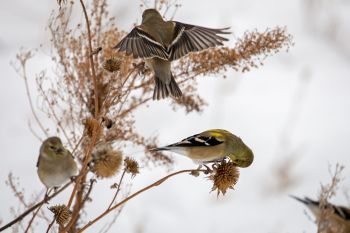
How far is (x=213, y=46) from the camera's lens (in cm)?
176

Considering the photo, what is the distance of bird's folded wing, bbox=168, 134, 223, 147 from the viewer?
171cm

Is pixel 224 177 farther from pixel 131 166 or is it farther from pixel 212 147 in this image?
pixel 212 147

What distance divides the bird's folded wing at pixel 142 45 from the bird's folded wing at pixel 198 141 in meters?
0.29

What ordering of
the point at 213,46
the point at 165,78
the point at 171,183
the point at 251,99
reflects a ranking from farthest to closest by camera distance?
the point at 251,99 < the point at 171,183 < the point at 165,78 < the point at 213,46

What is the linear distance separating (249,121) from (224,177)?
3143 millimetres

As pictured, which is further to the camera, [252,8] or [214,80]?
[252,8]

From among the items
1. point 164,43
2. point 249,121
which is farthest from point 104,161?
point 249,121

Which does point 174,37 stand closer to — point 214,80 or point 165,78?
point 165,78

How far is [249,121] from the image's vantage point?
4512 mm

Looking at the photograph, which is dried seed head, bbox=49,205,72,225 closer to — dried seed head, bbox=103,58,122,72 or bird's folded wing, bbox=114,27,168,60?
dried seed head, bbox=103,58,122,72

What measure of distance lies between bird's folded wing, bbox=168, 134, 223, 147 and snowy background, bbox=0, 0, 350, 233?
143 cm

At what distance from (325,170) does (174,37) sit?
251 centimetres

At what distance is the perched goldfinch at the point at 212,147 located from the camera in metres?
1.71

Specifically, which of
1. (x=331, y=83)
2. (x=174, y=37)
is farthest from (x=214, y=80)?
(x=174, y=37)
